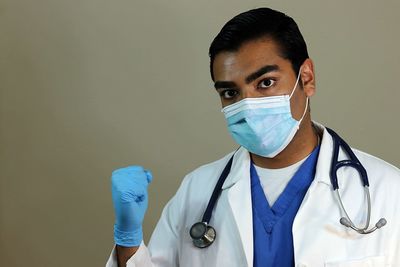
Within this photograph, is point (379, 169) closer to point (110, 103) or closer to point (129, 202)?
point (129, 202)

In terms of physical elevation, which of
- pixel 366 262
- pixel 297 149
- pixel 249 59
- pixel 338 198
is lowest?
pixel 366 262

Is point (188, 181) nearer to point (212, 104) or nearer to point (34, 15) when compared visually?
point (212, 104)

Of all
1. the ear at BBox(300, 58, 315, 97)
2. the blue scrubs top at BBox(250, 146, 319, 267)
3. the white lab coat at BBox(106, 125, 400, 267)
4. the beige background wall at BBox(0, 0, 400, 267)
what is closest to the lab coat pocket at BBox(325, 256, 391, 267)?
the white lab coat at BBox(106, 125, 400, 267)

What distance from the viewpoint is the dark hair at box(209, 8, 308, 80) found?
4.58 ft

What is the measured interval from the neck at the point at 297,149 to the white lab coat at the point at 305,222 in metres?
0.04

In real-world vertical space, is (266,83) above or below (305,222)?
above

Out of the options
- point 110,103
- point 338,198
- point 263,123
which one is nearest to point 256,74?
point 263,123

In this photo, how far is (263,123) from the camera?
135 cm

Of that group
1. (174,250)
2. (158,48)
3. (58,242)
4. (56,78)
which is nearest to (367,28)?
(158,48)

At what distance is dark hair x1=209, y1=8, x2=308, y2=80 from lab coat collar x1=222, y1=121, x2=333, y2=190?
198mm

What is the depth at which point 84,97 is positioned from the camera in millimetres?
2012

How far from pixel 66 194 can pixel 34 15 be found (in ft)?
2.18

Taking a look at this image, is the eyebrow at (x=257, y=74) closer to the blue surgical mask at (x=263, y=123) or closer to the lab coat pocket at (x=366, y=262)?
the blue surgical mask at (x=263, y=123)

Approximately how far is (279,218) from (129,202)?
14.7 inches
